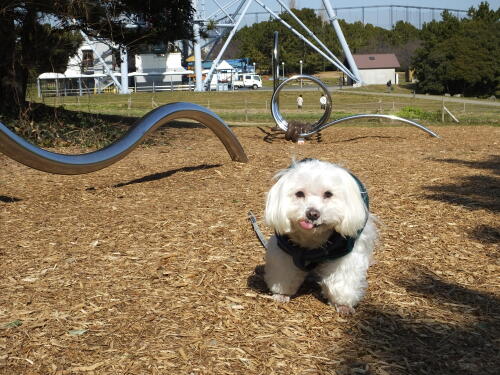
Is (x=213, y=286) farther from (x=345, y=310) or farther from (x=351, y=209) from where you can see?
(x=351, y=209)

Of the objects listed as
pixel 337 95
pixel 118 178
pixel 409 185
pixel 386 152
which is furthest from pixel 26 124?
pixel 337 95

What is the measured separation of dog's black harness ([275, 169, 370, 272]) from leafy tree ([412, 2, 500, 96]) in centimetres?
5149

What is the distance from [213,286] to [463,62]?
172ft

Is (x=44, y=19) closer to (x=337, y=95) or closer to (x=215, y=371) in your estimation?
(x=215, y=371)

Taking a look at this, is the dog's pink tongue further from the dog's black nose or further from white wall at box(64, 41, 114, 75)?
white wall at box(64, 41, 114, 75)

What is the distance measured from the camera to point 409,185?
7.66 meters

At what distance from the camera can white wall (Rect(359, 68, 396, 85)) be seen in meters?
73.4

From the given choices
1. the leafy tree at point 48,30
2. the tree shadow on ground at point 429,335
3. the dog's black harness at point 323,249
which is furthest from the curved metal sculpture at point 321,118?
the dog's black harness at point 323,249

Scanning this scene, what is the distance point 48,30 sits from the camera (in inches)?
502

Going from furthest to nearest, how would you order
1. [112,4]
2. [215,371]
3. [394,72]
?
[394,72], [112,4], [215,371]

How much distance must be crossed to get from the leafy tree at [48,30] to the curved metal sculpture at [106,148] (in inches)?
145

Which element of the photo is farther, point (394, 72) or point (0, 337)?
point (394, 72)

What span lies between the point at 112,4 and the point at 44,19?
1.44m

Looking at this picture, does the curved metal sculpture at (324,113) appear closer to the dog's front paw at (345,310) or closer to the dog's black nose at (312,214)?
the dog's front paw at (345,310)
